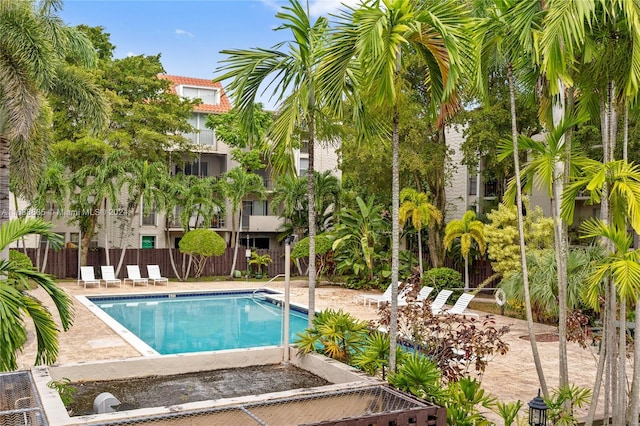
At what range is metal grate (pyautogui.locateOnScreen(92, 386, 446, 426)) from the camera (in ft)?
19.6

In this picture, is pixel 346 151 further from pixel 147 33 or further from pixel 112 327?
pixel 147 33

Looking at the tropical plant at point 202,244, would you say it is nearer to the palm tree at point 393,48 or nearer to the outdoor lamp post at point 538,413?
the palm tree at point 393,48

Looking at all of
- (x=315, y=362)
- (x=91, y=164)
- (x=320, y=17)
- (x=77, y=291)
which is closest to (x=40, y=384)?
(x=315, y=362)

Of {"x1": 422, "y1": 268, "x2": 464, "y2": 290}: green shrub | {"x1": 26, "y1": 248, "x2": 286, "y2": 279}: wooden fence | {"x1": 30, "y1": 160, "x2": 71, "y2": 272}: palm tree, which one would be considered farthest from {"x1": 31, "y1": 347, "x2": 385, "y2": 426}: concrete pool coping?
{"x1": 26, "y1": 248, "x2": 286, "y2": 279}: wooden fence

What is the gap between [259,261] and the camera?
2895cm

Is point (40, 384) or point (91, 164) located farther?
point (91, 164)

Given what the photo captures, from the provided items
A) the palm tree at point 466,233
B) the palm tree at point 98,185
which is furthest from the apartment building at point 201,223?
the palm tree at point 466,233

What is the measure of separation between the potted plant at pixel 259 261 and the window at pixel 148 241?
6752mm

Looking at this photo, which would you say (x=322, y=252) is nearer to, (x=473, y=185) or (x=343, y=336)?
(x=473, y=185)

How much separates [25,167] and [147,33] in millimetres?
17847

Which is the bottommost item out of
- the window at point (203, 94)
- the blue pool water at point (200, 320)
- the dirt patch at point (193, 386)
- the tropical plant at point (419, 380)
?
the blue pool water at point (200, 320)

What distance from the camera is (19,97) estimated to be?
14.0m

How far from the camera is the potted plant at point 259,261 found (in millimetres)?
28938

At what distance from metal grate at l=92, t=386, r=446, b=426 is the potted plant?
22.2 metres
